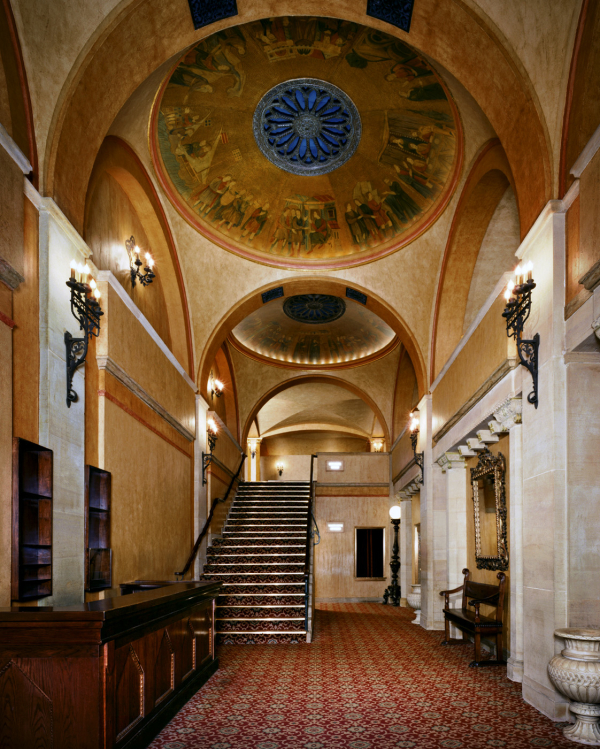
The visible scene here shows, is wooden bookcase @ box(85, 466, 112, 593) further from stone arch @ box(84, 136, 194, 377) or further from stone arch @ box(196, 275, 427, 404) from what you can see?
stone arch @ box(196, 275, 427, 404)

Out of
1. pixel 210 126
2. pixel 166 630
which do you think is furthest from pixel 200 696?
pixel 210 126

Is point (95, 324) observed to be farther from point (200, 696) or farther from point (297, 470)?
point (297, 470)

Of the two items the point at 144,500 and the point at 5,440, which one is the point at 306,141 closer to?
the point at 144,500

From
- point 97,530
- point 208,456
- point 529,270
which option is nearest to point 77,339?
point 97,530

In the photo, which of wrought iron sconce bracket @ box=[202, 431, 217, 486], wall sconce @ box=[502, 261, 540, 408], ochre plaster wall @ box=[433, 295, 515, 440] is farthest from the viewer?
wrought iron sconce bracket @ box=[202, 431, 217, 486]

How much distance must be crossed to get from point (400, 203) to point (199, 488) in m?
6.31

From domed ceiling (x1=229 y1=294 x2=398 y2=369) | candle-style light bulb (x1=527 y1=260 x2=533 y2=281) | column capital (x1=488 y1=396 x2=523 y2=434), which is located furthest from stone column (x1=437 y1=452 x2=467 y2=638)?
domed ceiling (x1=229 y1=294 x2=398 y2=369)

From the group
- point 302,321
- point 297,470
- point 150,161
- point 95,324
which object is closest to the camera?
point 95,324

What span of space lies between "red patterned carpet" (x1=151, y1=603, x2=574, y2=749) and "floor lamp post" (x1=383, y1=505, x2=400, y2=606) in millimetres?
6935

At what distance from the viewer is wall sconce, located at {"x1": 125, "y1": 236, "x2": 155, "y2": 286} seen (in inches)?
355

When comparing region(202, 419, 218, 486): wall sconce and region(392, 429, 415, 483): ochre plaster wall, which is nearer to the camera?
region(202, 419, 218, 486): wall sconce

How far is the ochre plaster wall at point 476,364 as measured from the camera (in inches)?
272

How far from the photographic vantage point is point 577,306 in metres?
5.01

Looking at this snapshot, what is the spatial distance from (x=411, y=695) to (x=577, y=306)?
380 cm
